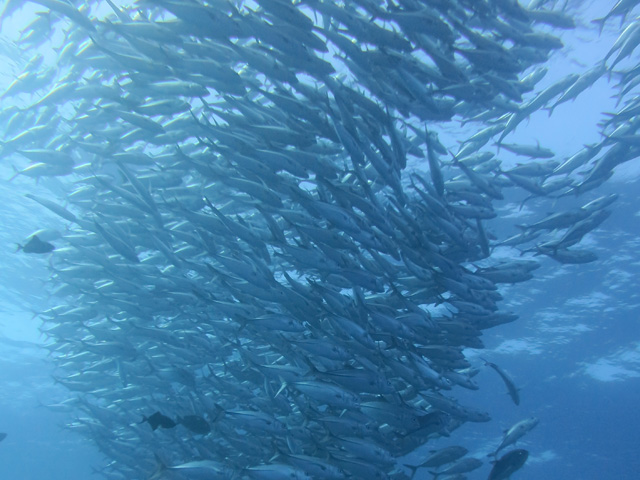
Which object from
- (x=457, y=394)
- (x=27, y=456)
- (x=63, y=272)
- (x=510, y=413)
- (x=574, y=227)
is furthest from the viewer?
(x=27, y=456)

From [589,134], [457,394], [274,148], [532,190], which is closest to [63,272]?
[274,148]

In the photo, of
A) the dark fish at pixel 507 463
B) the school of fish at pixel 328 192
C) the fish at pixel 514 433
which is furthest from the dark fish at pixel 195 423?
the fish at pixel 514 433

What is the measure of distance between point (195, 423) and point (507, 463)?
505 centimetres

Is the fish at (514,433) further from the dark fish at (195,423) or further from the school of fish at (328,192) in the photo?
the dark fish at (195,423)

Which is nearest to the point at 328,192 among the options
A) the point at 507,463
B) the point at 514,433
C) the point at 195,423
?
the point at 195,423

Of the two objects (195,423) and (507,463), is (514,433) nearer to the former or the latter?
(507,463)

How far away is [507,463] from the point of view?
6.78 m

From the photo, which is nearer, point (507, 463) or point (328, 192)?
point (328, 192)

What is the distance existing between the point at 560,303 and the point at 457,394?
7.78m

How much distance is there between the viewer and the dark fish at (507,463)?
672 centimetres

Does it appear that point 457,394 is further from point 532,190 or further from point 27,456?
point 27,456

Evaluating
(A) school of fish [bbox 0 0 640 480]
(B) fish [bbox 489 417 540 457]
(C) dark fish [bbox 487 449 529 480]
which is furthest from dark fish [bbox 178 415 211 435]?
(B) fish [bbox 489 417 540 457]

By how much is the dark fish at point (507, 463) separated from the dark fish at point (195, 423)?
184 inches

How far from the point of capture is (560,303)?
18.4 metres
